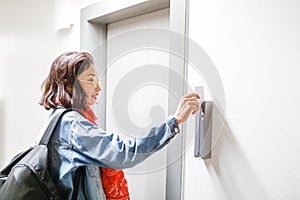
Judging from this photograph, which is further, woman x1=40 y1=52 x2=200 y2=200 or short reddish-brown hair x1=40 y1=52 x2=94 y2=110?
short reddish-brown hair x1=40 y1=52 x2=94 y2=110

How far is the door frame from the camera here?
1114 mm

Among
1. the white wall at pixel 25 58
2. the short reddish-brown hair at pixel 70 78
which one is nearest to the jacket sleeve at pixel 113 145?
the short reddish-brown hair at pixel 70 78

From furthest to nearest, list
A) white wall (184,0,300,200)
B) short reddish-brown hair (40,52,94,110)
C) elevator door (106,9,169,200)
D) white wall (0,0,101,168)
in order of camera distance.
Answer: white wall (0,0,101,168) < elevator door (106,9,169,200) < short reddish-brown hair (40,52,94,110) < white wall (184,0,300,200)

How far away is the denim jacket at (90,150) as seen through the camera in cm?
89

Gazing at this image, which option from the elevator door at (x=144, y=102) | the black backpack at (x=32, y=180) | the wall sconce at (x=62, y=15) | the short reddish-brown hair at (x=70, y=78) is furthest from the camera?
the wall sconce at (x=62, y=15)

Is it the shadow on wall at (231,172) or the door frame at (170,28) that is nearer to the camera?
the shadow on wall at (231,172)

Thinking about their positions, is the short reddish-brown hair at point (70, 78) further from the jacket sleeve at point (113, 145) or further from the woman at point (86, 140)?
the jacket sleeve at point (113, 145)

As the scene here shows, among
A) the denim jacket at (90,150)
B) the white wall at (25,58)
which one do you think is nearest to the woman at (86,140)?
the denim jacket at (90,150)

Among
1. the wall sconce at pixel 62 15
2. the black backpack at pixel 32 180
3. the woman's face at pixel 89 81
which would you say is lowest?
the black backpack at pixel 32 180

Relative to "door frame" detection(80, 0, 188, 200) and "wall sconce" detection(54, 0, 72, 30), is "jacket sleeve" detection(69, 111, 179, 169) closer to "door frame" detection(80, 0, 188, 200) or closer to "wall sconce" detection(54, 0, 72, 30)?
"door frame" detection(80, 0, 188, 200)

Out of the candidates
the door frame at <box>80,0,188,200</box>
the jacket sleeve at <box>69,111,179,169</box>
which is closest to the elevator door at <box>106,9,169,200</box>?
the door frame at <box>80,0,188,200</box>

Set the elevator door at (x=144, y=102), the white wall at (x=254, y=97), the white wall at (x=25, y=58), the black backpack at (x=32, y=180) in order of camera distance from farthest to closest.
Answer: the white wall at (x=25, y=58) < the elevator door at (x=144, y=102) < the black backpack at (x=32, y=180) < the white wall at (x=254, y=97)

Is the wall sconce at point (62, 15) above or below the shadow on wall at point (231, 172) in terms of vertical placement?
above

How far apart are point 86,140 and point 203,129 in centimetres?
35
